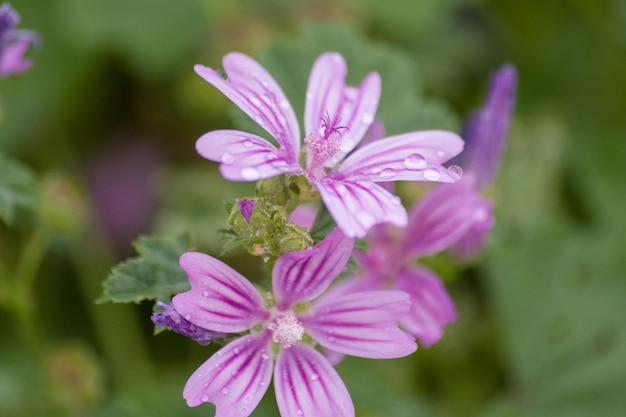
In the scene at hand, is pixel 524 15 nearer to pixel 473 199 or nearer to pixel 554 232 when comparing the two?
pixel 554 232

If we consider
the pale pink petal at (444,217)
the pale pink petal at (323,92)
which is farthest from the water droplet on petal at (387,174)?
the pale pink petal at (444,217)

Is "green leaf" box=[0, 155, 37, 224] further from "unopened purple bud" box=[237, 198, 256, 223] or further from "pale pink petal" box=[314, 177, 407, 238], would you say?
"pale pink petal" box=[314, 177, 407, 238]

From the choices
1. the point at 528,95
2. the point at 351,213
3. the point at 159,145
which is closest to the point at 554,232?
the point at 528,95

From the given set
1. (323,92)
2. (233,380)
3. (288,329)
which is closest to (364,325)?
(288,329)

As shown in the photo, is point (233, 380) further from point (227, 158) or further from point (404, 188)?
point (404, 188)

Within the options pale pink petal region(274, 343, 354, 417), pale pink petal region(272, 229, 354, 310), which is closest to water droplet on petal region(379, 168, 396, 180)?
pale pink petal region(272, 229, 354, 310)
